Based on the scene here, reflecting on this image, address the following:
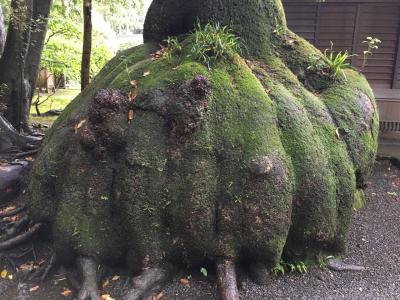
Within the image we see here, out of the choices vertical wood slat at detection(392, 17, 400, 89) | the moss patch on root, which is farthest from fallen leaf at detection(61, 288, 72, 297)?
vertical wood slat at detection(392, 17, 400, 89)

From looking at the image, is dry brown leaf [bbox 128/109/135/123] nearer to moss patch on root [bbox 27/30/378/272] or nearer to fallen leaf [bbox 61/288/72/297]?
moss patch on root [bbox 27/30/378/272]

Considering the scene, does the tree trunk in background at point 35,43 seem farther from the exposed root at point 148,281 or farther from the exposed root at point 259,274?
the exposed root at point 259,274

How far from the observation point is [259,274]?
4.13 m

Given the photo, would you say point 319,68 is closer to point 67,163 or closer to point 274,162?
point 274,162

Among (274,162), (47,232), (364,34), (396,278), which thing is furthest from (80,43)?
(396,278)

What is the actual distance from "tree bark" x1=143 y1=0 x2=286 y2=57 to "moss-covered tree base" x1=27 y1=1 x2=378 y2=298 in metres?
0.75

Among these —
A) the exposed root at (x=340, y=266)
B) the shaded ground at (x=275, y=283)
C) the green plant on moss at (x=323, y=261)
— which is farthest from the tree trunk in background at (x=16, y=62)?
the exposed root at (x=340, y=266)

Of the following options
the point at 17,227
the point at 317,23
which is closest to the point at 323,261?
the point at 17,227

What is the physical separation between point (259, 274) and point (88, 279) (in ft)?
5.73

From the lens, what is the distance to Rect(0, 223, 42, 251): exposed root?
4.50 m

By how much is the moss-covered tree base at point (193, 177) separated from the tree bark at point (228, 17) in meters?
0.75

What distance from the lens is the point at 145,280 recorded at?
3961mm

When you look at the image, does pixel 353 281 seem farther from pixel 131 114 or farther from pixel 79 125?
pixel 79 125

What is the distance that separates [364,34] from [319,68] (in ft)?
15.7
